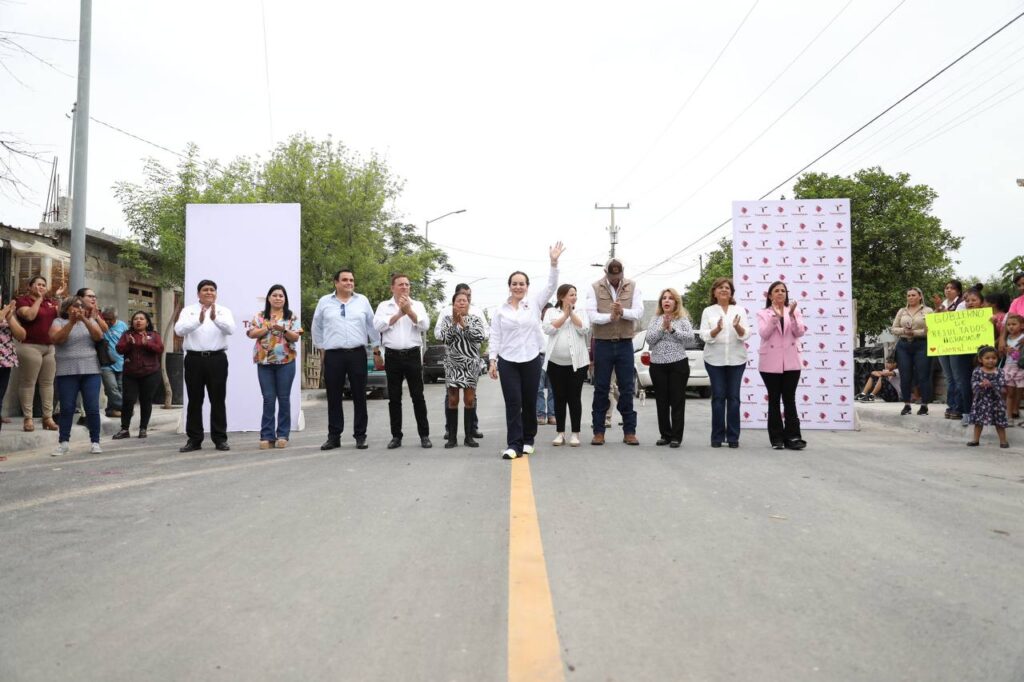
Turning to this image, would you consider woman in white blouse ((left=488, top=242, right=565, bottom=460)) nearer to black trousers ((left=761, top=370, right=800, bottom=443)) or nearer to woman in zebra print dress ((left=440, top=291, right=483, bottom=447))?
woman in zebra print dress ((left=440, top=291, right=483, bottom=447))

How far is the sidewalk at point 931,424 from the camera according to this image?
988cm

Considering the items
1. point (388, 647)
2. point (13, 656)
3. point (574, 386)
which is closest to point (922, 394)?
point (574, 386)

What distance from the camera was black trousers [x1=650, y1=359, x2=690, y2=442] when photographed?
909cm

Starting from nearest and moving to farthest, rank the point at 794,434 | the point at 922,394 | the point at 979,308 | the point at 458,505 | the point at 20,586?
the point at 20,586 < the point at 458,505 < the point at 794,434 < the point at 979,308 < the point at 922,394

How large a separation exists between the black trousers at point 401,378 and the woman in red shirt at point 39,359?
433cm

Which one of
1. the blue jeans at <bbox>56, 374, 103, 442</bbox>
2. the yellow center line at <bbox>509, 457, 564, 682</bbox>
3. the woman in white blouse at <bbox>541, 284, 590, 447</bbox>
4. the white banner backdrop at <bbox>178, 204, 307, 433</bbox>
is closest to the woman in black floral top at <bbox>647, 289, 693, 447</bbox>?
the woman in white blouse at <bbox>541, 284, 590, 447</bbox>

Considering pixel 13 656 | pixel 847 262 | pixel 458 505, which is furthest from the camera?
pixel 847 262

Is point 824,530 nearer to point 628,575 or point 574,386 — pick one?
point 628,575

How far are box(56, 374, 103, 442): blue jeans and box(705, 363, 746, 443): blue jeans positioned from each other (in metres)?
6.68

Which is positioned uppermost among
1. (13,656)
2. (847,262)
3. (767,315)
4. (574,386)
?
(847,262)

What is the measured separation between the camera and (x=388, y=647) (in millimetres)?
2971

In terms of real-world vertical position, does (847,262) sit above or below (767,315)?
above

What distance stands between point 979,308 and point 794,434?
3.44 metres

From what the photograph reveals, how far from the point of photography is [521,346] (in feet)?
27.9
